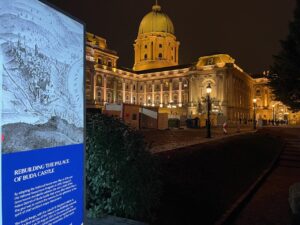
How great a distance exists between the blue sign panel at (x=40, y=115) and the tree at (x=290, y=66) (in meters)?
17.5

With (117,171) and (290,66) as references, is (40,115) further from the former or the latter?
(290,66)

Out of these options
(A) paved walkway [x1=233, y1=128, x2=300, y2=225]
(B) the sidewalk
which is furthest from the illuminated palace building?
(A) paved walkway [x1=233, y1=128, x2=300, y2=225]

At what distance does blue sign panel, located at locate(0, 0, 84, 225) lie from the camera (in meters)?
2.60

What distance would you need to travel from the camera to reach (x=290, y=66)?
61.5 feet

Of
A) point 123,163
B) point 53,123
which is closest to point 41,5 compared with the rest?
point 53,123

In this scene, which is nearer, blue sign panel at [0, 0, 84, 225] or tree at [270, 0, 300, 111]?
blue sign panel at [0, 0, 84, 225]

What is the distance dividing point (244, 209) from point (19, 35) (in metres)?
7.75

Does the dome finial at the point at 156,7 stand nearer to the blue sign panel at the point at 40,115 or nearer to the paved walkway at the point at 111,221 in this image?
the paved walkway at the point at 111,221

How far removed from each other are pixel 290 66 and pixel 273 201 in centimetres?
1167

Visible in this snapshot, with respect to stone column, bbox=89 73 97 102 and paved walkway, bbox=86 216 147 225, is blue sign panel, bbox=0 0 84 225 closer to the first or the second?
paved walkway, bbox=86 216 147 225

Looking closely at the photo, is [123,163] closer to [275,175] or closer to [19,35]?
[19,35]

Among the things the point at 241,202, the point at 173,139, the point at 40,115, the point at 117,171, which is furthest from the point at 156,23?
the point at 40,115

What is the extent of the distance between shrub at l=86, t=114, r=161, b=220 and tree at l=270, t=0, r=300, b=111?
16.0 meters

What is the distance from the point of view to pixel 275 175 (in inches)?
524
